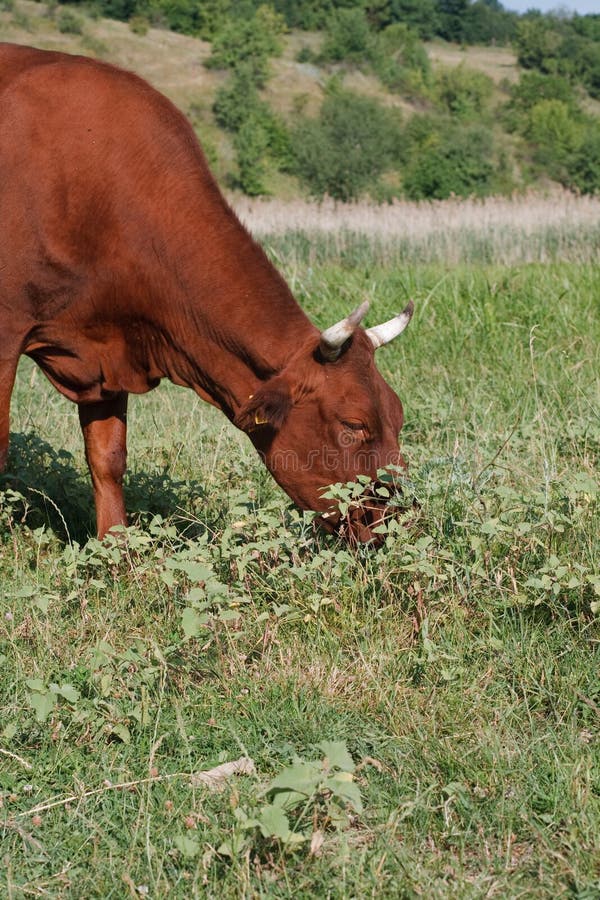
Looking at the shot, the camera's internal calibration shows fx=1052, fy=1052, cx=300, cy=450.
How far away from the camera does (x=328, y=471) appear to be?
4.24 metres

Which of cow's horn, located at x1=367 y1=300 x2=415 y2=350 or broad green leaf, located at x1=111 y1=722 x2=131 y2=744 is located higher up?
cow's horn, located at x1=367 y1=300 x2=415 y2=350

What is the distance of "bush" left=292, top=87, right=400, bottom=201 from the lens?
50.1 m

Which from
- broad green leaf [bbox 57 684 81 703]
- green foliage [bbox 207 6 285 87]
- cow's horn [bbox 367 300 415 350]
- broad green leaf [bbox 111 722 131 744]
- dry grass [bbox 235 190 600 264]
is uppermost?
green foliage [bbox 207 6 285 87]

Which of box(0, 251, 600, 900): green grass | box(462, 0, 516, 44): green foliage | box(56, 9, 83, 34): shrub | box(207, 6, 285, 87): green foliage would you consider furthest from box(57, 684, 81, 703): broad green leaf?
box(462, 0, 516, 44): green foliage

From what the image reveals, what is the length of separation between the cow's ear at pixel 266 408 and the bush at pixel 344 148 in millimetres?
43755

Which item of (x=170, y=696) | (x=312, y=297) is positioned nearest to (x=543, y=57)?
(x=312, y=297)

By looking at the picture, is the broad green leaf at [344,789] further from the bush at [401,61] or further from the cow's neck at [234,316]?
the bush at [401,61]

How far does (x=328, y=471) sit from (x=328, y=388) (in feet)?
1.12

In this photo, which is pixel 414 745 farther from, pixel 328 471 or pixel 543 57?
Answer: pixel 543 57

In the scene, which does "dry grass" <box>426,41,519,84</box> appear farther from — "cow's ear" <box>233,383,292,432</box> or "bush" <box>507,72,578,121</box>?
"cow's ear" <box>233,383,292,432</box>

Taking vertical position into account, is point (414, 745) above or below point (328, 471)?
below

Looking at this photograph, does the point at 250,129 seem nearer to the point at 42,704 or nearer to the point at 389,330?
the point at 389,330

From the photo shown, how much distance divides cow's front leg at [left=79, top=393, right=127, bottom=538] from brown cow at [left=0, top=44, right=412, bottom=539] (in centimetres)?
60

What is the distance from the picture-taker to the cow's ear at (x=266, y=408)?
4.07 metres
